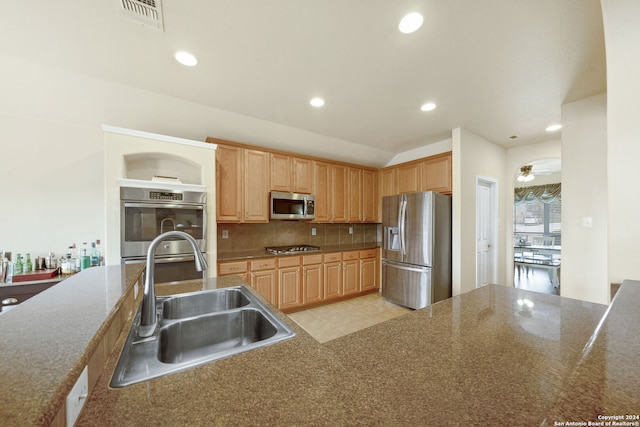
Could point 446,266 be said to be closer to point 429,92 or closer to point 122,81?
point 429,92

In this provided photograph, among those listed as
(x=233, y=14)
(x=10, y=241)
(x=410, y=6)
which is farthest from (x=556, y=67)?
(x=10, y=241)

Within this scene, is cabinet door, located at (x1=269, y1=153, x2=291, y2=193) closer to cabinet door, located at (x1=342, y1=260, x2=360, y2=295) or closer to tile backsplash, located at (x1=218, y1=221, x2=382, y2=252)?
tile backsplash, located at (x1=218, y1=221, x2=382, y2=252)

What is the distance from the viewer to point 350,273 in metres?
4.00

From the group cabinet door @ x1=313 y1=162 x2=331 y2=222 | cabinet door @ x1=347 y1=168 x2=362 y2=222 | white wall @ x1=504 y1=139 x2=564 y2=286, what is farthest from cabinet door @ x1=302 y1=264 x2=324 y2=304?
white wall @ x1=504 y1=139 x2=564 y2=286

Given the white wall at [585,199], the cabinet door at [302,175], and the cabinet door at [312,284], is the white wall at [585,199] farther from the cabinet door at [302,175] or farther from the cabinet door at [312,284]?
the cabinet door at [302,175]

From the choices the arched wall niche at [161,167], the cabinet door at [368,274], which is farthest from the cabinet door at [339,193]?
the arched wall niche at [161,167]

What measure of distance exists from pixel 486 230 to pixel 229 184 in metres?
4.22

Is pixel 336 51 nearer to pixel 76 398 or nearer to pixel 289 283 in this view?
pixel 76 398

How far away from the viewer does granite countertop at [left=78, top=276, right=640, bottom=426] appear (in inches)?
19.3

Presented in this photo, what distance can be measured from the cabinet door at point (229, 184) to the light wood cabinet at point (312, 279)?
1189 millimetres

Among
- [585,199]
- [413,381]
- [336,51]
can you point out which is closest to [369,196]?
→ [585,199]

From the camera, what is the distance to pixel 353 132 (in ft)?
11.9

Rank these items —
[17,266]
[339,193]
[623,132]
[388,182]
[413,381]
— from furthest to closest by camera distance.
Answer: [388,182], [339,193], [17,266], [623,132], [413,381]

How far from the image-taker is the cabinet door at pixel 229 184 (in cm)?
308
